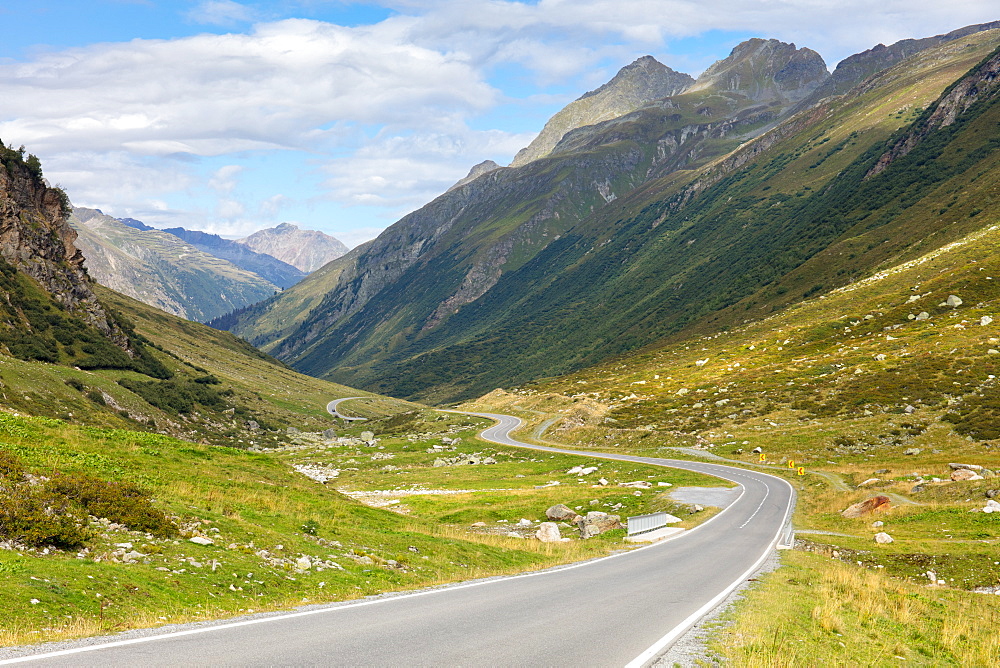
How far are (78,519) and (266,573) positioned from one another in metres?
5.26

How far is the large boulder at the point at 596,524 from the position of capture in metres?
36.8

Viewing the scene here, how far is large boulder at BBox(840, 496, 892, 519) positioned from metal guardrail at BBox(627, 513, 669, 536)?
38.8 feet

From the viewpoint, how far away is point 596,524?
38.0 meters

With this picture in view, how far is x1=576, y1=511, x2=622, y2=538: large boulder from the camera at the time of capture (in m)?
36.8

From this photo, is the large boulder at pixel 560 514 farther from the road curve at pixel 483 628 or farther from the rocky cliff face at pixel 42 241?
the rocky cliff face at pixel 42 241

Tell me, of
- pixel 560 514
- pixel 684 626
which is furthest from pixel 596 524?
pixel 684 626

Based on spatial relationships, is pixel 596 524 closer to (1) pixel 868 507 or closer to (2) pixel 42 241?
(1) pixel 868 507

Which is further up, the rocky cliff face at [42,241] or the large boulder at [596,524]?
the rocky cliff face at [42,241]

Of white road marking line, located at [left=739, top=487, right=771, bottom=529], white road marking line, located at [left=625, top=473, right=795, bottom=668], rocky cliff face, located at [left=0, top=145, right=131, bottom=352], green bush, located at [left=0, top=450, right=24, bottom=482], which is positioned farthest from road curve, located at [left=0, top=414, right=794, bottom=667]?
rocky cliff face, located at [left=0, top=145, right=131, bottom=352]

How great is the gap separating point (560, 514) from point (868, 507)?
780 inches

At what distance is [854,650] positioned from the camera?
→ 45.4ft

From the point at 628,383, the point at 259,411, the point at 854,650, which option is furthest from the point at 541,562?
A: the point at 259,411

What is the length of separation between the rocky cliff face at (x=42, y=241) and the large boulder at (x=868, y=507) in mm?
110380

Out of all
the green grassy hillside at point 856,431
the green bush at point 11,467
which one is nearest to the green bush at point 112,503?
the green bush at point 11,467
